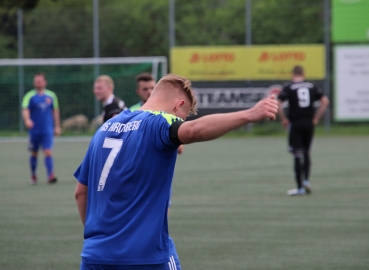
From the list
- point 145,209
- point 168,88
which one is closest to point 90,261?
point 145,209

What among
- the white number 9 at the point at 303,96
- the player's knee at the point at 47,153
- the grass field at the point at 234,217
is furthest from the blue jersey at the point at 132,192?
the player's knee at the point at 47,153

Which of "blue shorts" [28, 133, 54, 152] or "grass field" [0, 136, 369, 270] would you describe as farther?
"blue shorts" [28, 133, 54, 152]

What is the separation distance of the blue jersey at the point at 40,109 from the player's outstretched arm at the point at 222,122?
12.2 m

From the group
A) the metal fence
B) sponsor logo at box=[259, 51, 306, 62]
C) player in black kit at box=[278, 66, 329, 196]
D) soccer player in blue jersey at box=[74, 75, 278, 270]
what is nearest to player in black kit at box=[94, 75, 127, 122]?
player in black kit at box=[278, 66, 329, 196]

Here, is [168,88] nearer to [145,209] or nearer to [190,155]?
[145,209]

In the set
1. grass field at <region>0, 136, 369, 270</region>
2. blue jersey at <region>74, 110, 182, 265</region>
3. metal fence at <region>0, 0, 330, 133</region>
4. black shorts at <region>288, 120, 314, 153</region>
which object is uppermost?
metal fence at <region>0, 0, 330, 133</region>

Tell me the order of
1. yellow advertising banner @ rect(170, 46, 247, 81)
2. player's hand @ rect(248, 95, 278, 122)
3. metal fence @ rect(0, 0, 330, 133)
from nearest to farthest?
player's hand @ rect(248, 95, 278, 122)
yellow advertising banner @ rect(170, 46, 247, 81)
metal fence @ rect(0, 0, 330, 133)

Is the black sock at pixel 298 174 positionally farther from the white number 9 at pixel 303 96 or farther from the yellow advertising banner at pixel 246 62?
the yellow advertising banner at pixel 246 62

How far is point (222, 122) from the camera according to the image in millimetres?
3502

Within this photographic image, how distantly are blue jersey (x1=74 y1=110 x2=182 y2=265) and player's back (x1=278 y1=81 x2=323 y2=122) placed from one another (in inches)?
365

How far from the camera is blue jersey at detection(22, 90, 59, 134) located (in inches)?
608

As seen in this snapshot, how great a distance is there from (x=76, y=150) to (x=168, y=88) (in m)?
20.0

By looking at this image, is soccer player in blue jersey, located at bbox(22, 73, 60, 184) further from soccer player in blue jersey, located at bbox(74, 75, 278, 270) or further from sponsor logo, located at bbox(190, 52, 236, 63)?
sponsor logo, located at bbox(190, 52, 236, 63)

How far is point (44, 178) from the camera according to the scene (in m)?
16.2
